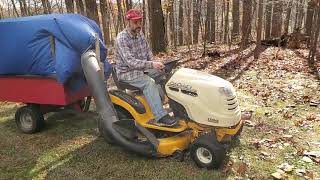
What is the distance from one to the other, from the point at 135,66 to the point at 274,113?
3056mm

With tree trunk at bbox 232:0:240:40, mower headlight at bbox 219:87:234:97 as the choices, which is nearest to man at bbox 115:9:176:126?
mower headlight at bbox 219:87:234:97

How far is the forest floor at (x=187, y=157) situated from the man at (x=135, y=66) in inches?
27.2

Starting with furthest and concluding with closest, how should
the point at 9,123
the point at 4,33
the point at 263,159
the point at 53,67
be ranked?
1. the point at 9,123
2. the point at 4,33
3. the point at 53,67
4. the point at 263,159

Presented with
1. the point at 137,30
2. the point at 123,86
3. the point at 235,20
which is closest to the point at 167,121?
the point at 123,86

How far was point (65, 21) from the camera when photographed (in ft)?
18.0

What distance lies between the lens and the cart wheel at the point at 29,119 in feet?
19.7

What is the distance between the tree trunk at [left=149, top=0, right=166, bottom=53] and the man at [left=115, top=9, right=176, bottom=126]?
8.75 meters

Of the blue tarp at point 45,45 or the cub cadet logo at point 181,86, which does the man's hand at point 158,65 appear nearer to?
the cub cadet logo at point 181,86

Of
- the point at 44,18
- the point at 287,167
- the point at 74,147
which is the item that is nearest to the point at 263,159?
the point at 287,167

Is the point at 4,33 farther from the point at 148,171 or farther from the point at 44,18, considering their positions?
the point at 148,171

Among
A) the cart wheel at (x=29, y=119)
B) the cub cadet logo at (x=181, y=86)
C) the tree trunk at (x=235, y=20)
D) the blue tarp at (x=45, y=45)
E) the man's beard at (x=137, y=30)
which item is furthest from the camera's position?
the tree trunk at (x=235, y=20)

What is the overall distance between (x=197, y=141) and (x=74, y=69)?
2.09m

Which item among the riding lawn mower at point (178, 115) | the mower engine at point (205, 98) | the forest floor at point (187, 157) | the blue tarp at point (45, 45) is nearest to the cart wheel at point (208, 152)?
the riding lawn mower at point (178, 115)

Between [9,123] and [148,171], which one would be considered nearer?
[148,171]
